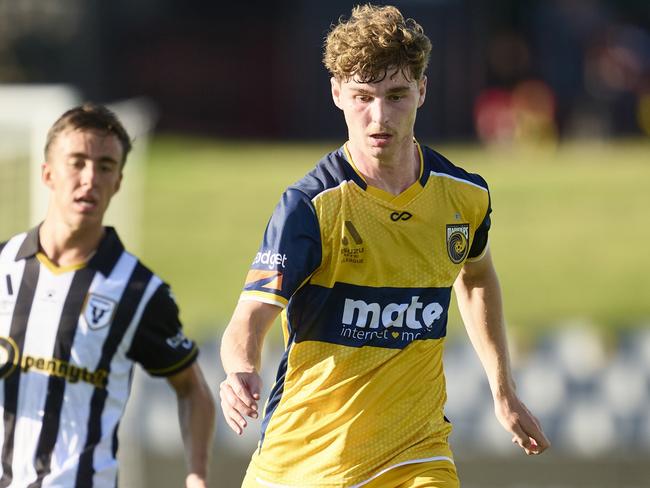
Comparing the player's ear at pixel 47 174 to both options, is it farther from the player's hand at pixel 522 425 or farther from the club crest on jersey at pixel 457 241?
the player's hand at pixel 522 425

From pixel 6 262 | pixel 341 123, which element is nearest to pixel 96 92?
pixel 341 123

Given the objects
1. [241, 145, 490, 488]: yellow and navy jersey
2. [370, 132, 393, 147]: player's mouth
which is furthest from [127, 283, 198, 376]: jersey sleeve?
[370, 132, 393, 147]: player's mouth

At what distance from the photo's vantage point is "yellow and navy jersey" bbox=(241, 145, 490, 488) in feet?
15.7

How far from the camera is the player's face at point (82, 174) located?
17.7 feet

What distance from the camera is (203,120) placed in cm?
2895

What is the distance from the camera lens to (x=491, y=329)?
5.33 m

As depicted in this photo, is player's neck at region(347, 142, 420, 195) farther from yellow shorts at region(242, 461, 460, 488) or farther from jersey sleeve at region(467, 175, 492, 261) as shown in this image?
yellow shorts at region(242, 461, 460, 488)

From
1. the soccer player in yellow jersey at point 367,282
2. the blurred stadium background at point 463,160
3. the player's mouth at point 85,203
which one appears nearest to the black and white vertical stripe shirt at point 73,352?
the player's mouth at point 85,203

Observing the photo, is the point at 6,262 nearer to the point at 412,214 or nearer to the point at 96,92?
the point at 412,214

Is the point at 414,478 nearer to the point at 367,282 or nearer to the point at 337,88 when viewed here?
the point at 367,282

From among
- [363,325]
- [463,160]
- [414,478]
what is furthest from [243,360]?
[463,160]

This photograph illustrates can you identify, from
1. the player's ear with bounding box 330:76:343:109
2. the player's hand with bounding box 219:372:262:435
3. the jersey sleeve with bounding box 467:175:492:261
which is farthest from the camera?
the jersey sleeve with bounding box 467:175:492:261

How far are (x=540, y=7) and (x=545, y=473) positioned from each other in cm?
1672

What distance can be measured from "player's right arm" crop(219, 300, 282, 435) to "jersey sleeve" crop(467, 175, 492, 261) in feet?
2.87
